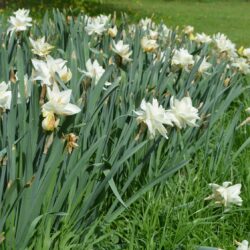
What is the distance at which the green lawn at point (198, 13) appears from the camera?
1164 centimetres

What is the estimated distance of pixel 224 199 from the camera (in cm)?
221

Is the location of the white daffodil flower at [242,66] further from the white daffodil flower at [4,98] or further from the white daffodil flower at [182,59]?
the white daffodil flower at [4,98]

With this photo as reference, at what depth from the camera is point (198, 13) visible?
46.8 ft

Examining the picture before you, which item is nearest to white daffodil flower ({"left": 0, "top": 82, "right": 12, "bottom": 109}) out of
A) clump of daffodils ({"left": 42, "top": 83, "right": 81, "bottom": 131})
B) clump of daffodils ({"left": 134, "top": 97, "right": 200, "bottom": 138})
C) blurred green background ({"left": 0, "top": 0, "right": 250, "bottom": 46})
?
clump of daffodils ({"left": 42, "top": 83, "right": 81, "bottom": 131})

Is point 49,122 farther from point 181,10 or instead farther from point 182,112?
point 181,10

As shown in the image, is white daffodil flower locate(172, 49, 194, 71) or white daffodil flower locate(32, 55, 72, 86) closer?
white daffodil flower locate(32, 55, 72, 86)

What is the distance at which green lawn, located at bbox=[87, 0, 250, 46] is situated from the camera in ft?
38.2

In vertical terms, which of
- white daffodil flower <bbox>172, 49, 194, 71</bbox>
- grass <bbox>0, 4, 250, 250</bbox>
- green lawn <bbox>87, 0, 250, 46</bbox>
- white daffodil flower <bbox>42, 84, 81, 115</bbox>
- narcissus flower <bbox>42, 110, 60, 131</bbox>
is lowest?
green lawn <bbox>87, 0, 250, 46</bbox>

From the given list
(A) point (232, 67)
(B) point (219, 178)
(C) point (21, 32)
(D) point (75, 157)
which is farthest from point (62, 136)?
(A) point (232, 67)

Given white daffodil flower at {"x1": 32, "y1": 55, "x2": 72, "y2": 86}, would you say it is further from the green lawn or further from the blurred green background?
the green lawn

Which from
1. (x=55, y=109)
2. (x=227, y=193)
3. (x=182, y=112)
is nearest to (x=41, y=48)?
(x=182, y=112)

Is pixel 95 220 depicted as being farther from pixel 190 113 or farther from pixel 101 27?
pixel 101 27

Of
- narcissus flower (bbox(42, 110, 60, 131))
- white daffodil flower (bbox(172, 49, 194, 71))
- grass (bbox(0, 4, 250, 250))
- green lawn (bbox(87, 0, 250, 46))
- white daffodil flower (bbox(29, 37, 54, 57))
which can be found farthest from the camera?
green lawn (bbox(87, 0, 250, 46))

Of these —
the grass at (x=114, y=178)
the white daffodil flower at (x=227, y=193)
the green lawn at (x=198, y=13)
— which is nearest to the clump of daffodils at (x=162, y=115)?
the grass at (x=114, y=178)
